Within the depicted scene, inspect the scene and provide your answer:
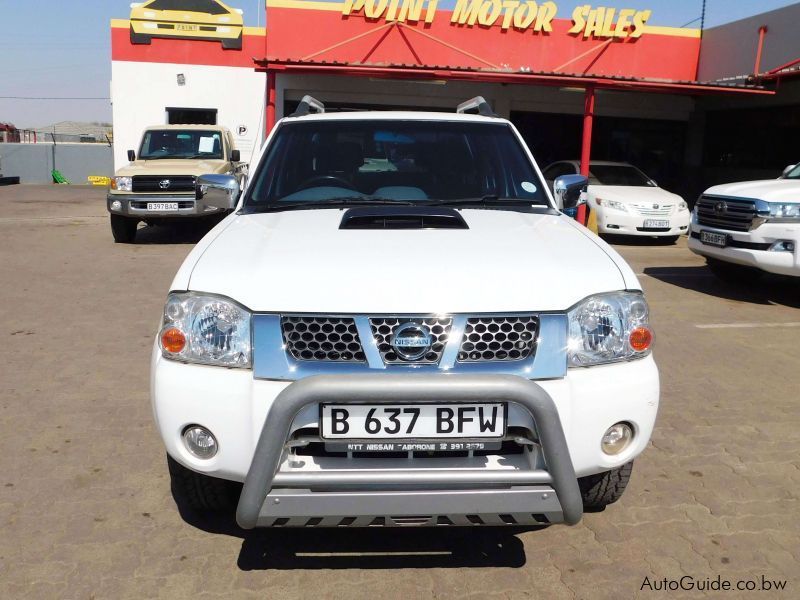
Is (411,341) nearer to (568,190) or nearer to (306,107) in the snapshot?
(568,190)

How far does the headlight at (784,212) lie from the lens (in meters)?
7.79

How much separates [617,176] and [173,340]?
1288cm

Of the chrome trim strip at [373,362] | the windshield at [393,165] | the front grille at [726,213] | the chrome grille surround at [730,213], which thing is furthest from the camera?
the front grille at [726,213]

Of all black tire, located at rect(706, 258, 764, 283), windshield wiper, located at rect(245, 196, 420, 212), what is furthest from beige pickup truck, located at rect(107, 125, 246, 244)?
windshield wiper, located at rect(245, 196, 420, 212)

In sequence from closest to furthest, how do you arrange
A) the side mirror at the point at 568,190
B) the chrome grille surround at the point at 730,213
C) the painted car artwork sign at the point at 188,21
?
the side mirror at the point at 568,190, the chrome grille surround at the point at 730,213, the painted car artwork sign at the point at 188,21

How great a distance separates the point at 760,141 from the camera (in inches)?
711

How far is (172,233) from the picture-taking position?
1346 centimetres

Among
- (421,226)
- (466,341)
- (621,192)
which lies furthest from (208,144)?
(466,341)

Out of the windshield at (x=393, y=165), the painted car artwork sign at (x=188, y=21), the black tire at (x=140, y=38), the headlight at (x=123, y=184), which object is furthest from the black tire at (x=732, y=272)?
the black tire at (x=140, y=38)

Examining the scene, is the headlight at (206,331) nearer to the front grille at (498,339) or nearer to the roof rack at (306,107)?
the front grille at (498,339)

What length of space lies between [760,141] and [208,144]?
12.9 meters

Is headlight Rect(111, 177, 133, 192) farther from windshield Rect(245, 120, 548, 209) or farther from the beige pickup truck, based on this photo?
windshield Rect(245, 120, 548, 209)

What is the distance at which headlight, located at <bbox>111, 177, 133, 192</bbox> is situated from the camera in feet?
38.0
